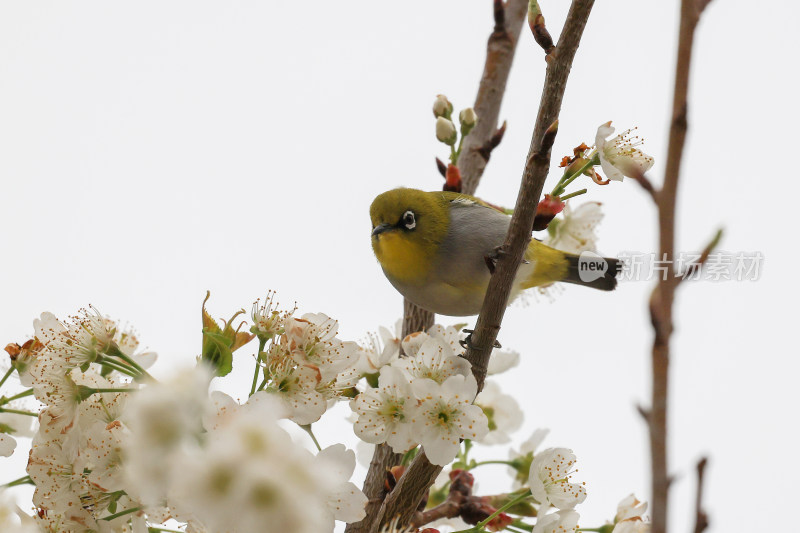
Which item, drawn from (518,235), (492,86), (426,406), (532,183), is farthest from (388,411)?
(492,86)

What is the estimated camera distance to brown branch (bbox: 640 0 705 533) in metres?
0.59

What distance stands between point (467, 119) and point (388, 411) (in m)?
1.07

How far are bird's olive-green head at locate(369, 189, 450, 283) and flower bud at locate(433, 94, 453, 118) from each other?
0.65m

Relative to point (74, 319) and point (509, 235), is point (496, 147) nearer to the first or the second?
point (509, 235)

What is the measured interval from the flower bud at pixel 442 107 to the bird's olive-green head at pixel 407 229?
0.65 metres

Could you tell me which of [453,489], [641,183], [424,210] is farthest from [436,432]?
[424,210]

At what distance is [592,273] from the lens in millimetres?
3391

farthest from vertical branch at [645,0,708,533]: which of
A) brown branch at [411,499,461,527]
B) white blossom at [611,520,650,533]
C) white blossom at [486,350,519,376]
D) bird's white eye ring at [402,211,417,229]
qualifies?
bird's white eye ring at [402,211,417,229]

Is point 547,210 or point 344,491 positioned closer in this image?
point 344,491

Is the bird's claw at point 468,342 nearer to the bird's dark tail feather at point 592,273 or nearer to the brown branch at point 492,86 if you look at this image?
the brown branch at point 492,86

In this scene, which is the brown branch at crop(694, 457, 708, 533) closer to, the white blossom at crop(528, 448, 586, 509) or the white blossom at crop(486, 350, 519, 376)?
the white blossom at crop(528, 448, 586, 509)

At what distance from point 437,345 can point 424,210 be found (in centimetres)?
146

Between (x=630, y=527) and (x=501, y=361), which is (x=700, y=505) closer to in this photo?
(x=630, y=527)

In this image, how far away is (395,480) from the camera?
189cm
